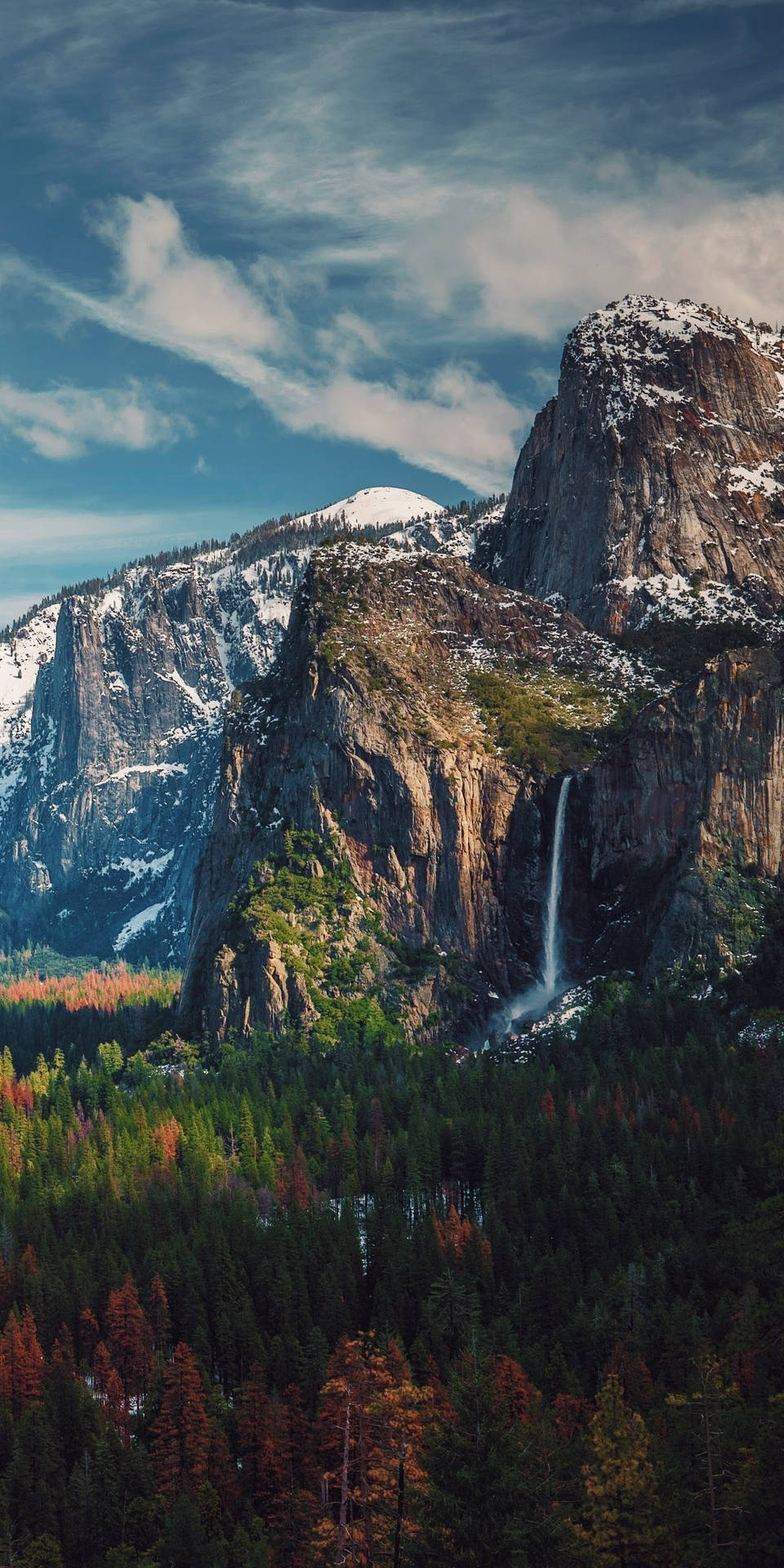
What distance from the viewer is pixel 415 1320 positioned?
13238 cm

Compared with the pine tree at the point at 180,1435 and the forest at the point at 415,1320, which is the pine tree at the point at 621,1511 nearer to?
the forest at the point at 415,1320

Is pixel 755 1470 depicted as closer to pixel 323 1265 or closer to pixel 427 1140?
pixel 323 1265

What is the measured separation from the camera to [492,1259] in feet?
461

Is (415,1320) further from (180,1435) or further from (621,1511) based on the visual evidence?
(621,1511)

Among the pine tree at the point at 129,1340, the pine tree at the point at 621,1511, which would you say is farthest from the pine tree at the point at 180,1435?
the pine tree at the point at 621,1511

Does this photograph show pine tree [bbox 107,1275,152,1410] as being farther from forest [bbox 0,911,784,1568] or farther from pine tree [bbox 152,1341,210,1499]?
pine tree [bbox 152,1341,210,1499]

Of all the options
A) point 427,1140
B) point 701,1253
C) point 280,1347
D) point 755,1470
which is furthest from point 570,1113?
point 755,1470

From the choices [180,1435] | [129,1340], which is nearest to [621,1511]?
[180,1435]

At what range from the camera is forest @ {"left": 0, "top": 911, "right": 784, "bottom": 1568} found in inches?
2936

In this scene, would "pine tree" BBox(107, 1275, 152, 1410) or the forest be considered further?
"pine tree" BBox(107, 1275, 152, 1410)

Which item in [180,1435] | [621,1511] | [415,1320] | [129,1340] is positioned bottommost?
[180,1435]

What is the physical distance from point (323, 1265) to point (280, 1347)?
15.9 m

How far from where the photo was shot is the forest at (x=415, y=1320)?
7456 centimetres

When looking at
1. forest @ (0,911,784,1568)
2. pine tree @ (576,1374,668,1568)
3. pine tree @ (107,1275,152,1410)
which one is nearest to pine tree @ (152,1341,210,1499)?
forest @ (0,911,784,1568)
